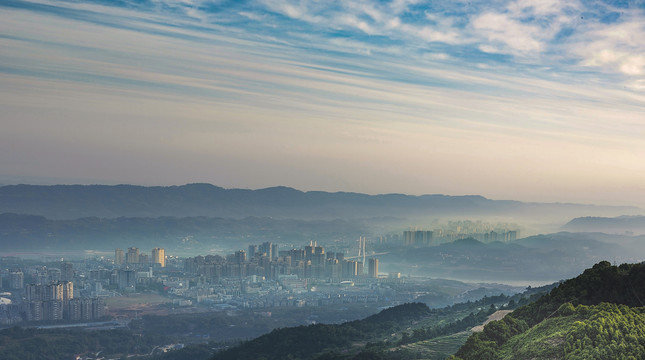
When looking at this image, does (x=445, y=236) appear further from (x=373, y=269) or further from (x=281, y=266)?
(x=281, y=266)

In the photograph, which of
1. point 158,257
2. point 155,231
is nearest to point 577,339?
point 158,257

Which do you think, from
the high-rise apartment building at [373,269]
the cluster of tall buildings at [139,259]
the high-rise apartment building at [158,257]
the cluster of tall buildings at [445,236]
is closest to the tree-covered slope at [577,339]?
the high-rise apartment building at [373,269]

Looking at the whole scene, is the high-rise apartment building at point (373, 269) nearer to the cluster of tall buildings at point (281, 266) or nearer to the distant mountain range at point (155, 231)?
the cluster of tall buildings at point (281, 266)

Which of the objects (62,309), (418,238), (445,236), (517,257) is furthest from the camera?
(445,236)

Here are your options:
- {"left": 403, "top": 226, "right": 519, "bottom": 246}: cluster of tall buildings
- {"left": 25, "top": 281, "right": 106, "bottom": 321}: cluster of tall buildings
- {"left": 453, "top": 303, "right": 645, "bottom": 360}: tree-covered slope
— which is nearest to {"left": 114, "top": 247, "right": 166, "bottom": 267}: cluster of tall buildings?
{"left": 25, "top": 281, "right": 106, "bottom": 321}: cluster of tall buildings

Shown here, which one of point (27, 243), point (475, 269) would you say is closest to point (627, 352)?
point (475, 269)

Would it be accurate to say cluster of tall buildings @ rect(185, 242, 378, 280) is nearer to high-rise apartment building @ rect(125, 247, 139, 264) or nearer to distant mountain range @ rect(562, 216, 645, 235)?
high-rise apartment building @ rect(125, 247, 139, 264)

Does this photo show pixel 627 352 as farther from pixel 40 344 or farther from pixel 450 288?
pixel 450 288

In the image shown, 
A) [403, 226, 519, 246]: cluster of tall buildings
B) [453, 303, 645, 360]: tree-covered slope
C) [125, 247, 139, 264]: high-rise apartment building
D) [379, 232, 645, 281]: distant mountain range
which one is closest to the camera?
[453, 303, 645, 360]: tree-covered slope
